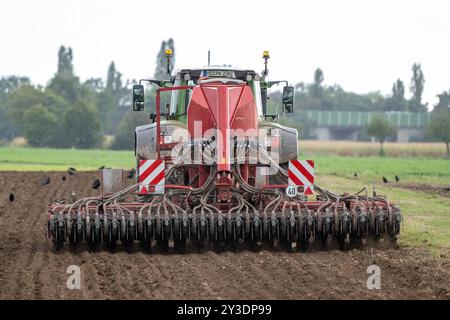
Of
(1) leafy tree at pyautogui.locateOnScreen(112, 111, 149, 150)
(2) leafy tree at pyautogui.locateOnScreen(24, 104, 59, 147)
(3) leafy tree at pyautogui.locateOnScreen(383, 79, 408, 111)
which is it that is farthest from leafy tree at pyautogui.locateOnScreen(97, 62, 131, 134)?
(3) leafy tree at pyautogui.locateOnScreen(383, 79, 408, 111)

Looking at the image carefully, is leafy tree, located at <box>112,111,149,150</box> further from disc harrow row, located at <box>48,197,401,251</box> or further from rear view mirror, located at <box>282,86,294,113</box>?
disc harrow row, located at <box>48,197,401,251</box>

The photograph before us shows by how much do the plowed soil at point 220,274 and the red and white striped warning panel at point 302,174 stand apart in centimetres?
137

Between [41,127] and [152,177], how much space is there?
259 feet

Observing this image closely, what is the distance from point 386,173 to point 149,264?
29.0 meters

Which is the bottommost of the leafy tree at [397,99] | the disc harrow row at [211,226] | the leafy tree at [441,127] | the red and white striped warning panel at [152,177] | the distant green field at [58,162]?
the distant green field at [58,162]

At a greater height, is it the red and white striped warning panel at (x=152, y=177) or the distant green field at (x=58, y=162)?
the red and white striped warning panel at (x=152, y=177)

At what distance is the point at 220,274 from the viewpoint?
10281 millimetres

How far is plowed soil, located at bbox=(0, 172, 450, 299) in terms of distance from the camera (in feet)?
29.3

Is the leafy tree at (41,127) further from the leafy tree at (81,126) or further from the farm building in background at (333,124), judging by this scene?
the farm building in background at (333,124)

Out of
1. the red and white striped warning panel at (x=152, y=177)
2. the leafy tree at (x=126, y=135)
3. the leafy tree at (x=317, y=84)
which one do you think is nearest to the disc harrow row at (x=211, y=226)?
the red and white striped warning panel at (x=152, y=177)

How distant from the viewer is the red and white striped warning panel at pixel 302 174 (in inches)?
531
